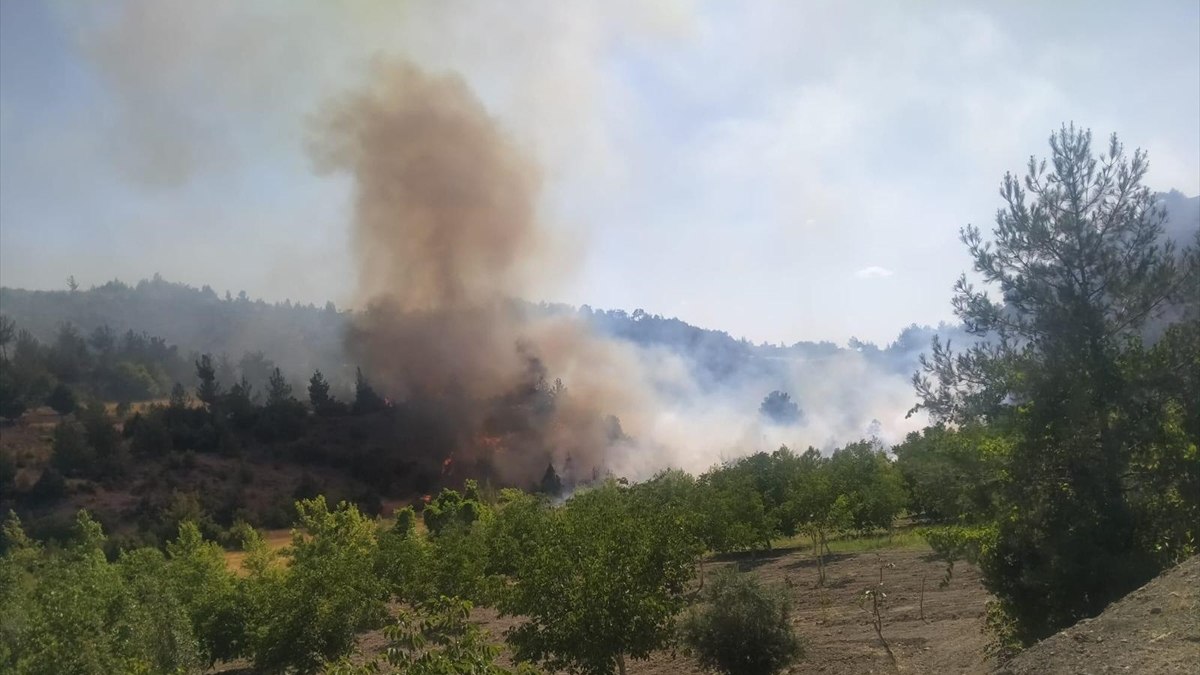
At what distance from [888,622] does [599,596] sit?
10.7 metres

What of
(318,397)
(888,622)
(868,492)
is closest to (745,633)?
(888,622)

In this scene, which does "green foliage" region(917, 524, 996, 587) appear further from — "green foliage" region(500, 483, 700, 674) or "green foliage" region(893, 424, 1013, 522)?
"green foliage" region(500, 483, 700, 674)

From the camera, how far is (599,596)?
479 inches

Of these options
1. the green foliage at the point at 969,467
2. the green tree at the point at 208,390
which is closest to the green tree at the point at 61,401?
the green tree at the point at 208,390

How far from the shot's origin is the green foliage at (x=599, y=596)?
12203mm

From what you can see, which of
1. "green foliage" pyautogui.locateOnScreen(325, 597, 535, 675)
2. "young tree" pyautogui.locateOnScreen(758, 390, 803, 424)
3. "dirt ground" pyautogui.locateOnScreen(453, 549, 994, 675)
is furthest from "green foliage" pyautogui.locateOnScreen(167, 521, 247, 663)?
"young tree" pyautogui.locateOnScreen(758, 390, 803, 424)

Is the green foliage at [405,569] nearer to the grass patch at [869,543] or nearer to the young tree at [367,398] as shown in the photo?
the grass patch at [869,543]

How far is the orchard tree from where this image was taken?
425 inches

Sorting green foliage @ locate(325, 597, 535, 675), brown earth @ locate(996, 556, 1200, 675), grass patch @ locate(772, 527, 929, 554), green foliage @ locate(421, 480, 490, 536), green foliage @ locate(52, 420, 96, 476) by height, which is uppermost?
green foliage @ locate(52, 420, 96, 476)

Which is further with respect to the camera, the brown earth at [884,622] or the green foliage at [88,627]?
the brown earth at [884,622]

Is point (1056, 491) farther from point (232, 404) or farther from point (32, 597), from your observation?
point (232, 404)

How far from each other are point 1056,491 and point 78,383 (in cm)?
10346

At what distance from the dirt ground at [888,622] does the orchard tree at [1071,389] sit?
7.45 ft

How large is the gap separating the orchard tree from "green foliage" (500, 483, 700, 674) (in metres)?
4.93
